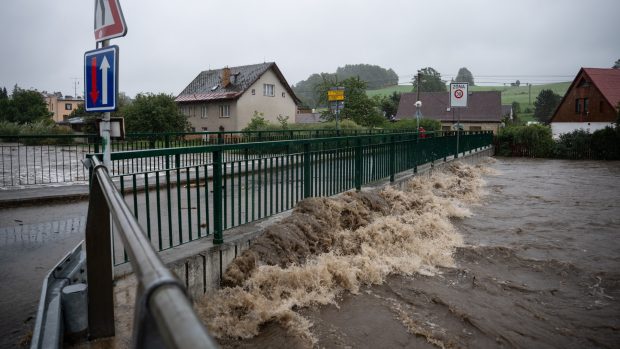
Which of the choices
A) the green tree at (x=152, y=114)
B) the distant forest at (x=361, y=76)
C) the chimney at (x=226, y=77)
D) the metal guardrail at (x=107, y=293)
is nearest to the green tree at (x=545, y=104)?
the distant forest at (x=361, y=76)

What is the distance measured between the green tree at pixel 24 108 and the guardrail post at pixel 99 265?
271 ft

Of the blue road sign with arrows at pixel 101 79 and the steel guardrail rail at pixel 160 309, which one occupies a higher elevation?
the blue road sign with arrows at pixel 101 79

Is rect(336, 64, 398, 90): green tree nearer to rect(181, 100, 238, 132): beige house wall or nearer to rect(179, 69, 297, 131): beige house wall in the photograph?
rect(179, 69, 297, 131): beige house wall

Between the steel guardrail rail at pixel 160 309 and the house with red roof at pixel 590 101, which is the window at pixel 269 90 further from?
the steel guardrail rail at pixel 160 309

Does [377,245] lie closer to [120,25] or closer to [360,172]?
[360,172]

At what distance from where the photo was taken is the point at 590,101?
4944 cm

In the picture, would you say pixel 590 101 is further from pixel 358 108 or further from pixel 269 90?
pixel 269 90

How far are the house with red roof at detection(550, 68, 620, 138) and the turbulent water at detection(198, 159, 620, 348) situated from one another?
4540 centimetres

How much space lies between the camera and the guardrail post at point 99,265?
2.81 meters

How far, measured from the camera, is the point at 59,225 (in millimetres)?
7109

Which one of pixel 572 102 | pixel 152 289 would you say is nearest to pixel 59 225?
pixel 152 289

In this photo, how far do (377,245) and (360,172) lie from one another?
2295 millimetres

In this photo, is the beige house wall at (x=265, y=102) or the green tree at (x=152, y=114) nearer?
the green tree at (x=152, y=114)

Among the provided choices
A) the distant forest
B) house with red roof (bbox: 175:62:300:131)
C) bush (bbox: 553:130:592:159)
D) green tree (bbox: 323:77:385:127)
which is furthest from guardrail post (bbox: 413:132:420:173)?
the distant forest
